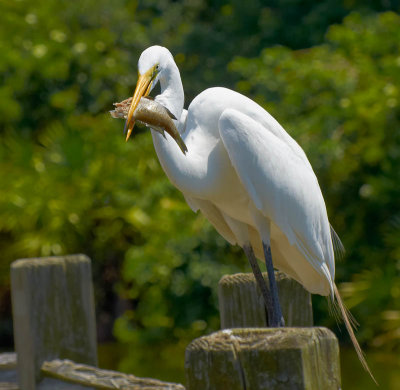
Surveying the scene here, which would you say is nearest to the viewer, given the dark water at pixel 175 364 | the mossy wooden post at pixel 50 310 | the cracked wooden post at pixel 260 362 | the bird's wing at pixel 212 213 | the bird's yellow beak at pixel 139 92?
the cracked wooden post at pixel 260 362

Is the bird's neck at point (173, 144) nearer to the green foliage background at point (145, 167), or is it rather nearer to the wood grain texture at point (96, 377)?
the wood grain texture at point (96, 377)

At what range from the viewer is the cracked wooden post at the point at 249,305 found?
2.55m

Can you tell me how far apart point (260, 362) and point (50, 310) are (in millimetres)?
1579

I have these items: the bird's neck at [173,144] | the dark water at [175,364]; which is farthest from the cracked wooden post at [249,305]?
the dark water at [175,364]

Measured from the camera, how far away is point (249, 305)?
2590 millimetres

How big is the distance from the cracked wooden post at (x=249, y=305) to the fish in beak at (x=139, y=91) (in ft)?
→ 1.73

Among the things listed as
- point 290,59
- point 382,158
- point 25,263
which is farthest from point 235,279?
point 290,59

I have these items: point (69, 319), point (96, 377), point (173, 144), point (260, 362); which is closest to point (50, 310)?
point (69, 319)

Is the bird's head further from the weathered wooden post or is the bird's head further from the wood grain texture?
the weathered wooden post

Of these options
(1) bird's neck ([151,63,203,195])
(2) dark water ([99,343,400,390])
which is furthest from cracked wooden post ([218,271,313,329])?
(2) dark water ([99,343,400,390])

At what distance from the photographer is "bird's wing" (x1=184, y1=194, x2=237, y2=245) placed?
3277 millimetres

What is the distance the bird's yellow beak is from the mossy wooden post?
0.63 m

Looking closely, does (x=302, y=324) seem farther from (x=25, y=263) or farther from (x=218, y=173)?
(x=25, y=263)

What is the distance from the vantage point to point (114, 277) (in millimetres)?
8461
